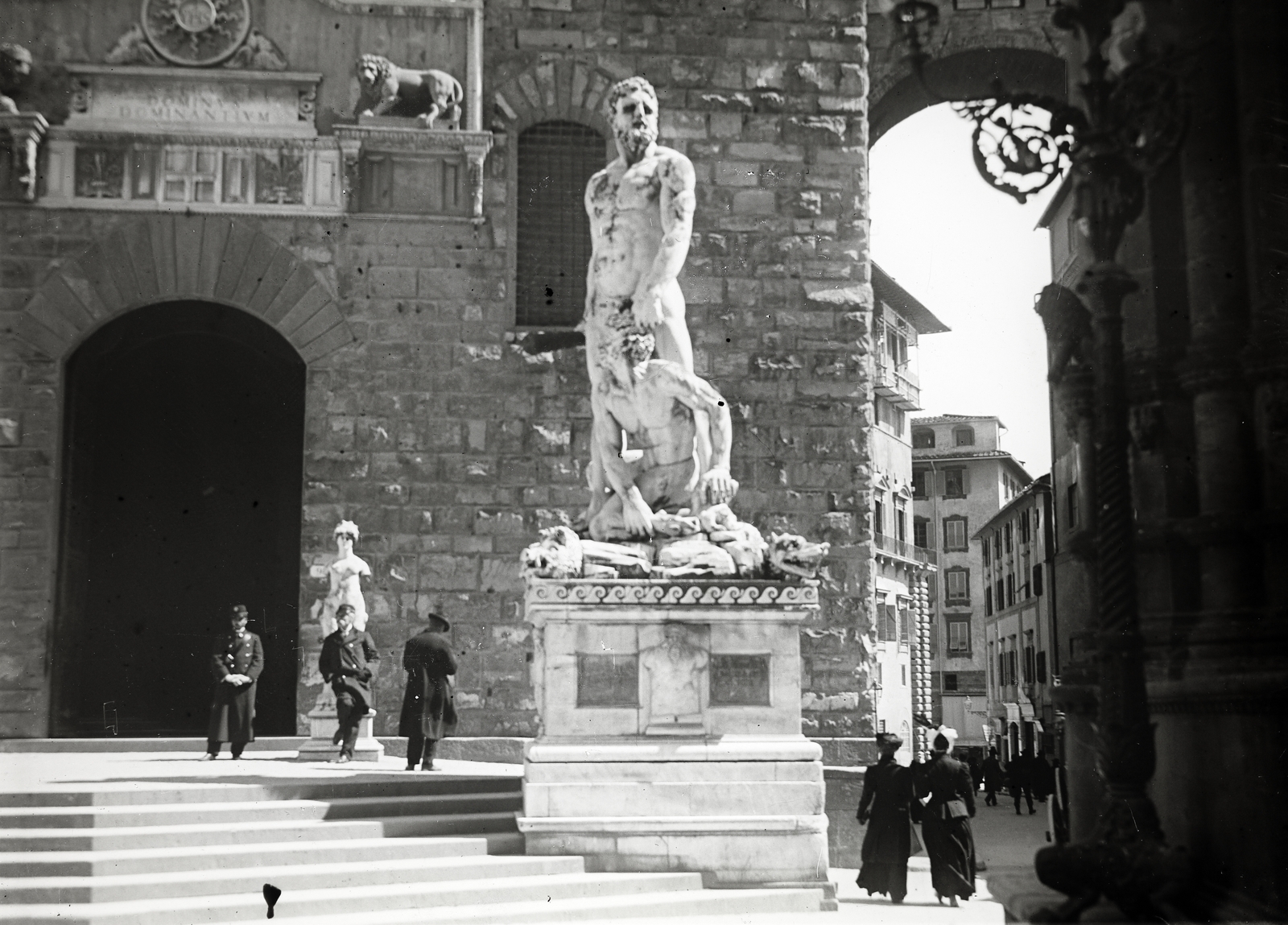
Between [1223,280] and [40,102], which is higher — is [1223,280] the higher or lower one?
the lower one

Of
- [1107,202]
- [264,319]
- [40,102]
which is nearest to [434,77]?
[264,319]

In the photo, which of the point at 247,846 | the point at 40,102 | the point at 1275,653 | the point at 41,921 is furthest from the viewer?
the point at 40,102

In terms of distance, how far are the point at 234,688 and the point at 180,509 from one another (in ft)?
25.9

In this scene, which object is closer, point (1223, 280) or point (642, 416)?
Result: point (1223, 280)

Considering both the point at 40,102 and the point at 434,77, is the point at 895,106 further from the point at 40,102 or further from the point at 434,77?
the point at 40,102

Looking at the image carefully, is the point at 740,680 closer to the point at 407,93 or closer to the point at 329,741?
the point at 329,741

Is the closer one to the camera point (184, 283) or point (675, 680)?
point (675, 680)

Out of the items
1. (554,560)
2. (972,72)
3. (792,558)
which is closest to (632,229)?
(554,560)

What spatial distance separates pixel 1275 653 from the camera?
18.5 ft

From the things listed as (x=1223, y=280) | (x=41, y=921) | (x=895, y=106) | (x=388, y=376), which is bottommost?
(x=41, y=921)

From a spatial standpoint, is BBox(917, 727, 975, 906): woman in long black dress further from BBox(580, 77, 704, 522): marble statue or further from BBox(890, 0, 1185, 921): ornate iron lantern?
BBox(890, 0, 1185, 921): ornate iron lantern

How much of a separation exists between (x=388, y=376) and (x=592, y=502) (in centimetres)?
597

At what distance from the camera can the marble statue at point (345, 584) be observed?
14.9 meters

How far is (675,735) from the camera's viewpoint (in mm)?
10516
